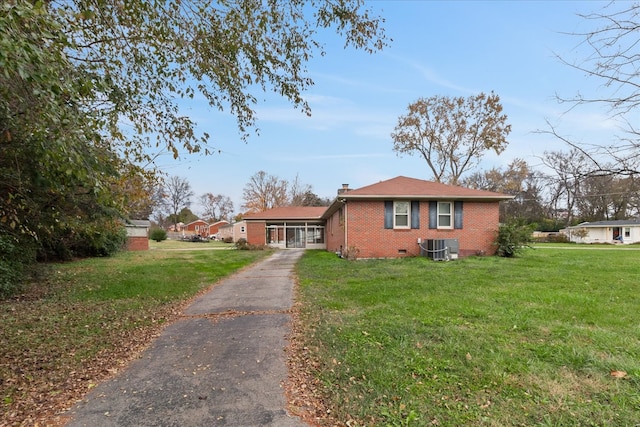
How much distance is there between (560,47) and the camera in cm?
314

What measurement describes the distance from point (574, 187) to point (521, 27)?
7.33 feet

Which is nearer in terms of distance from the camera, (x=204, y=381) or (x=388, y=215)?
(x=204, y=381)

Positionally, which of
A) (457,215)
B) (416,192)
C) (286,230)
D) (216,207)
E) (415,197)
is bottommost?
(286,230)

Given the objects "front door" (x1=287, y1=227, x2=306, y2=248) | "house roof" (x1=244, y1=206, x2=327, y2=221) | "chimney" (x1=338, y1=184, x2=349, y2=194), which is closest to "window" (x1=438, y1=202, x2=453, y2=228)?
"chimney" (x1=338, y1=184, x2=349, y2=194)

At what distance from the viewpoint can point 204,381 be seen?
138 inches

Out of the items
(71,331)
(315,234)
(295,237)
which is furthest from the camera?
(315,234)

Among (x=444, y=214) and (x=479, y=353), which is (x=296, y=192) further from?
(x=479, y=353)

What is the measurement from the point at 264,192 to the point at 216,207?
25.8m

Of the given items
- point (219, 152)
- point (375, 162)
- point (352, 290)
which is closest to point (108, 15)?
point (219, 152)

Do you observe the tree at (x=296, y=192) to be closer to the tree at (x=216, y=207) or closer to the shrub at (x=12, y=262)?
the tree at (x=216, y=207)

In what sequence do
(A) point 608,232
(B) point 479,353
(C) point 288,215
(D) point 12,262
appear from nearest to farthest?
(B) point 479,353, (D) point 12,262, (C) point 288,215, (A) point 608,232

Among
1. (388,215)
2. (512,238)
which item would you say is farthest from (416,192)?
(512,238)

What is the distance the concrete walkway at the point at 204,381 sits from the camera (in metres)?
2.87

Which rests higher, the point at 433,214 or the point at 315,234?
the point at 433,214
